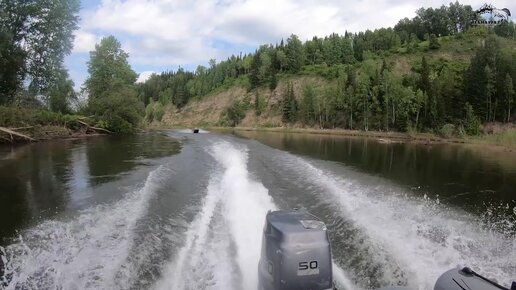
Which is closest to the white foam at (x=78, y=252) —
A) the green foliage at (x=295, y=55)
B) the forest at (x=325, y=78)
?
the forest at (x=325, y=78)

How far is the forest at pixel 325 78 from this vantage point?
27250 millimetres

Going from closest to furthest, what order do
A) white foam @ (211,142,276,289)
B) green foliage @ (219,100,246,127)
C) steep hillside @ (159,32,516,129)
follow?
white foam @ (211,142,276,289)
steep hillside @ (159,32,516,129)
green foliage @ (219,100,246,127)

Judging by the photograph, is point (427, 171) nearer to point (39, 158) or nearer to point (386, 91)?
point (39, 158)

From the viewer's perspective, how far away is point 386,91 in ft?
205

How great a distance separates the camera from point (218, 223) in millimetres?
9375

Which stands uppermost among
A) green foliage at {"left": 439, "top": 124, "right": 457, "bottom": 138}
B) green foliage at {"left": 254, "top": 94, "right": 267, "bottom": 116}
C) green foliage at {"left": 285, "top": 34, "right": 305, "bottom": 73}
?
green foliage at {"left": 285, "top": 34, "right": 305, "bottom": 73}

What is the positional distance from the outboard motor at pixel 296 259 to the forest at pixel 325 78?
22.0 m

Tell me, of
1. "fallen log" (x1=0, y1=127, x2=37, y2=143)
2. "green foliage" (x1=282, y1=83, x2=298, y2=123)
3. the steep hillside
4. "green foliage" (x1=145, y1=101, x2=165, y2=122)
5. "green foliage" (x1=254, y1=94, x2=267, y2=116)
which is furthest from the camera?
"green foliage" (x1=145, y1=101, x2=165, y2=122)

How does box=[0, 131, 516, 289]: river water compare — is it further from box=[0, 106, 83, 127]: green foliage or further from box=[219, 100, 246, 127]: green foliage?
box=[219, 100, 246, 127]: green foliage

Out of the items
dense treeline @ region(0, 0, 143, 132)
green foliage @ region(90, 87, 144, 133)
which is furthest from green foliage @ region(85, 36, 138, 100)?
dense treeline @ region(0, 0, 143, 132)

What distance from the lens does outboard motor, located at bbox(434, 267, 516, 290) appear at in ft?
14.2

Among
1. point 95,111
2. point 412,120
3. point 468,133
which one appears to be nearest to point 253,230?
point 95,111

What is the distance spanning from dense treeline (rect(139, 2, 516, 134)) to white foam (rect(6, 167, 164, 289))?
46887 mm

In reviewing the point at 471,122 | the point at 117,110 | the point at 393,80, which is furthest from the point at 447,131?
the point at 117,110
